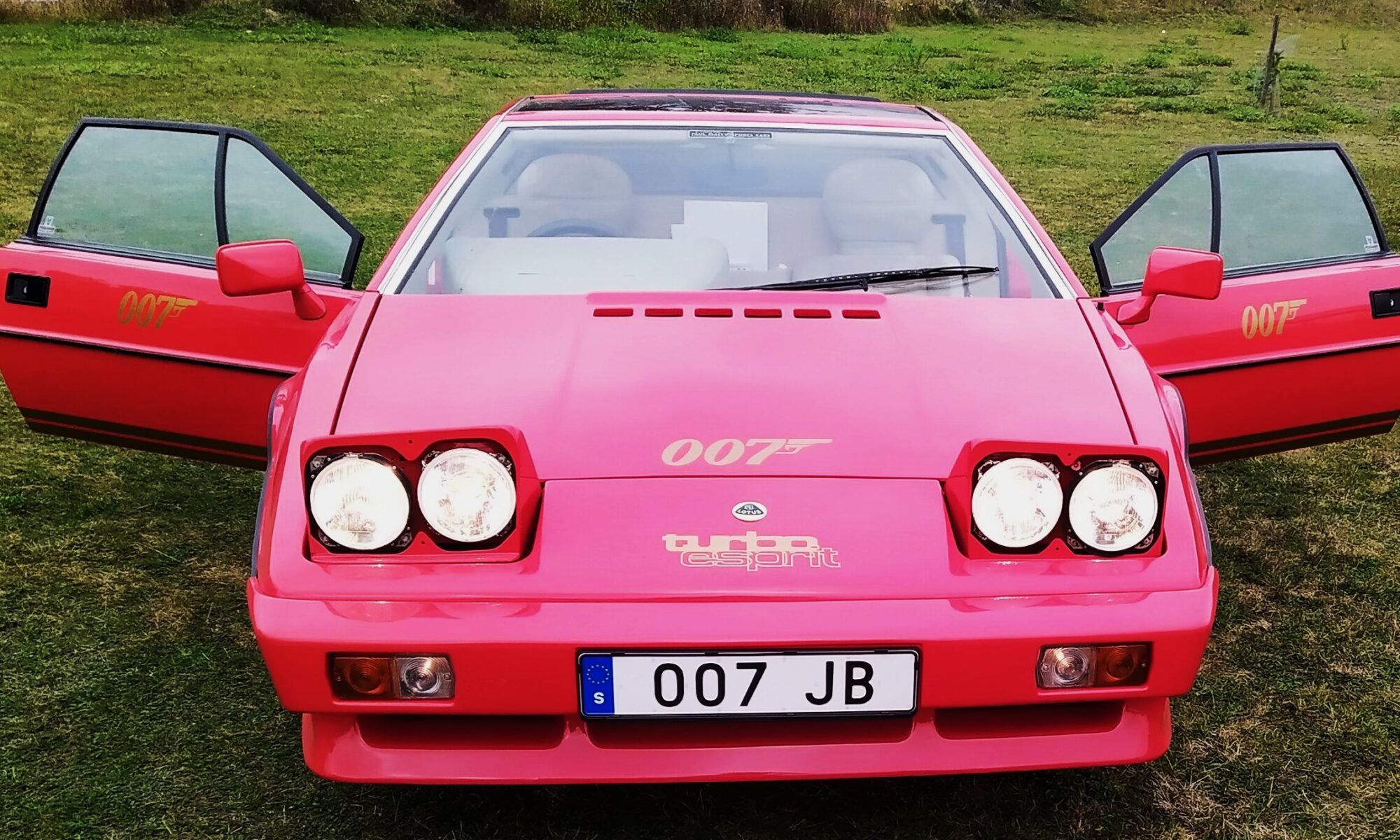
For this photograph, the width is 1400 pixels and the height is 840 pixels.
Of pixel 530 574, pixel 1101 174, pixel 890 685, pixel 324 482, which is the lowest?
pixel 1101 174

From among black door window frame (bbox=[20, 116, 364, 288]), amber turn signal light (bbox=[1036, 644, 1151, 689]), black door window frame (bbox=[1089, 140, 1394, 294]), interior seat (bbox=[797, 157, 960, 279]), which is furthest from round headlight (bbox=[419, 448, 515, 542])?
black door window frame (bbox=[1089, 140, 1394, 294])

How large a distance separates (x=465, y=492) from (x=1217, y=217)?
2.18 metres

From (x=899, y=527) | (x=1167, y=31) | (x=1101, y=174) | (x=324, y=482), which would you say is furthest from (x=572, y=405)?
(x=1167, y=31)

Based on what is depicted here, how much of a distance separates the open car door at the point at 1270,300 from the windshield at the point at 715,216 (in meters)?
0.43

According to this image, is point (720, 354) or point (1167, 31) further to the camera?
point (1167, 31)

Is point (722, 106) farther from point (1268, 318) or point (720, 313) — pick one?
point (1268, 318)

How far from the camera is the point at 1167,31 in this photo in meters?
22.7

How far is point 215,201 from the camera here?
9.82 feet

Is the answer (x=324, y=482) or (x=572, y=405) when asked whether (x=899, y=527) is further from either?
(x=324, y=482)

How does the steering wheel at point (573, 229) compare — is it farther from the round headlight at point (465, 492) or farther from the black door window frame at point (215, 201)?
the round headlight at point (465, 492)

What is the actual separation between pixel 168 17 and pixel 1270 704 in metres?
17.5

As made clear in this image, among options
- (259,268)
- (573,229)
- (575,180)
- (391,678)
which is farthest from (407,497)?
(575,180)

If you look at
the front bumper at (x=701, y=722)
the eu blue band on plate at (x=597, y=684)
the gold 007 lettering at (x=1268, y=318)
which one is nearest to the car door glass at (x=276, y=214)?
the front bumper at (x=701, y=722)

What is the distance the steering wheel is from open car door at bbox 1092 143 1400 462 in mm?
1191
